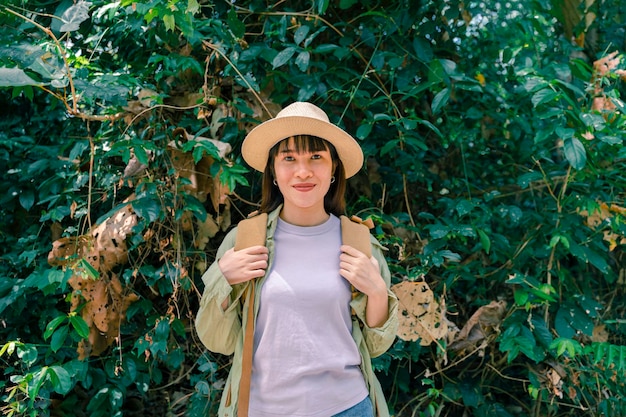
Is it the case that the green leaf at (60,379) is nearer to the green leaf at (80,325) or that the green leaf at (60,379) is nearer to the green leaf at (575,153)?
the green leaf at (80,325)

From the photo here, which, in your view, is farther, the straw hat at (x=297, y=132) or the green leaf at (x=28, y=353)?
the green leaf at (x=28, y=353)

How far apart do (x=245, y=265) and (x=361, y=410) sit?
20.3 inches

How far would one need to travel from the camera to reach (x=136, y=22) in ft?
8.02

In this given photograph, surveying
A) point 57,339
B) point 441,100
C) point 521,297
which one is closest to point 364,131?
point 441,100

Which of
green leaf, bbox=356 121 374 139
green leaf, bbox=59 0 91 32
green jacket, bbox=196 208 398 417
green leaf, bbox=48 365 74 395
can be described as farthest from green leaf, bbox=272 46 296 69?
green leaf, bbox=48 365 74 395

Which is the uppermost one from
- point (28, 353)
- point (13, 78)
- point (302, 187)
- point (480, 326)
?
point (13, 78)

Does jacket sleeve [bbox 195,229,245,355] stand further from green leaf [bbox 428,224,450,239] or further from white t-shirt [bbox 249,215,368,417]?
green leaf [bbox 428,224,450,239]

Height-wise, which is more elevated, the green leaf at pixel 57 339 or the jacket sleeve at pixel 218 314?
the jacket sleeve at pixel 218 314

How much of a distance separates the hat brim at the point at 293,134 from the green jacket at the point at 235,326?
19cm

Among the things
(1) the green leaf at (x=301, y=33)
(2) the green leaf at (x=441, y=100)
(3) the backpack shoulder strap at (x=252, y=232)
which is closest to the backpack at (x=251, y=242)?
(3) the backpack shoulder strap at (x=252, y=232)

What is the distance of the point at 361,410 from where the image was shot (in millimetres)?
1718

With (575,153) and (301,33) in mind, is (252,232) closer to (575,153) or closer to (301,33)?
(301,33)

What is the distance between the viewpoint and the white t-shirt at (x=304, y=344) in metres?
1.63

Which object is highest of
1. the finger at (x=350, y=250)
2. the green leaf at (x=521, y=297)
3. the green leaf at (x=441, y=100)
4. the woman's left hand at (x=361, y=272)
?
the green leaf at (x=441, y=100)
